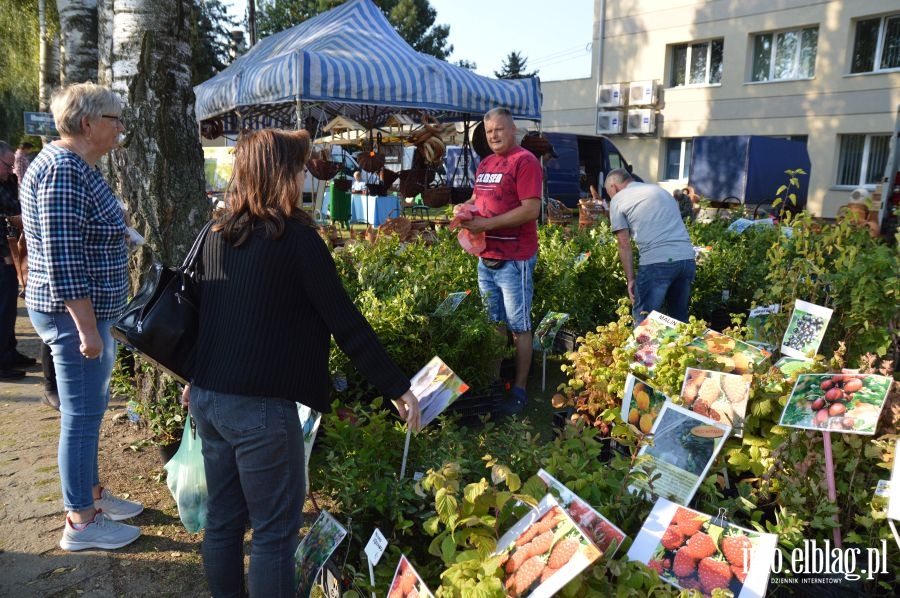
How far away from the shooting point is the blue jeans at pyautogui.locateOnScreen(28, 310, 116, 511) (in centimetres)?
248

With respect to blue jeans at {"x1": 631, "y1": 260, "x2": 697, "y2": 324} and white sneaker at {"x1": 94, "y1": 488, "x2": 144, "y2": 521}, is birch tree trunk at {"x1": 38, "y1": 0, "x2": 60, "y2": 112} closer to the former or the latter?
white sneaker at {"x1": 94, "y1": 488, "x2": 144, "y2": 521}

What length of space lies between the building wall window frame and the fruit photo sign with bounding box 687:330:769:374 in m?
18.4

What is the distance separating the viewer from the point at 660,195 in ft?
14.8

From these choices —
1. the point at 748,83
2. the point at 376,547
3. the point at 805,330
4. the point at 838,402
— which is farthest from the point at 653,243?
the point at 748,83

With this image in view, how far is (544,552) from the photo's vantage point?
4.93ft

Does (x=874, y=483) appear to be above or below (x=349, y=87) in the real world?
below

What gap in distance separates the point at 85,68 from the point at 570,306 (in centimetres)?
528

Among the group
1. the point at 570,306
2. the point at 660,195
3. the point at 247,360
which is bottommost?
the point at 570,306

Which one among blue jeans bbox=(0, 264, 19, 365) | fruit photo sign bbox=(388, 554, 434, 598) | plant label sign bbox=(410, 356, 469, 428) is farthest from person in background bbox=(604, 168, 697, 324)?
blue jeans bbox=(0, 264, 19, 365)

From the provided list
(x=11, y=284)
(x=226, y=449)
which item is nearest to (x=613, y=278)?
(x=226, y=449)

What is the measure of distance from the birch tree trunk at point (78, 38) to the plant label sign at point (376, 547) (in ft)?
20.5

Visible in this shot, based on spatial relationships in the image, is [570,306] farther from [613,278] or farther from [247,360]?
[247,360]

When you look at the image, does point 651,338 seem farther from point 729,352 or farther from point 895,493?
point 895,493

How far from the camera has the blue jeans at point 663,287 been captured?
14.6ft
